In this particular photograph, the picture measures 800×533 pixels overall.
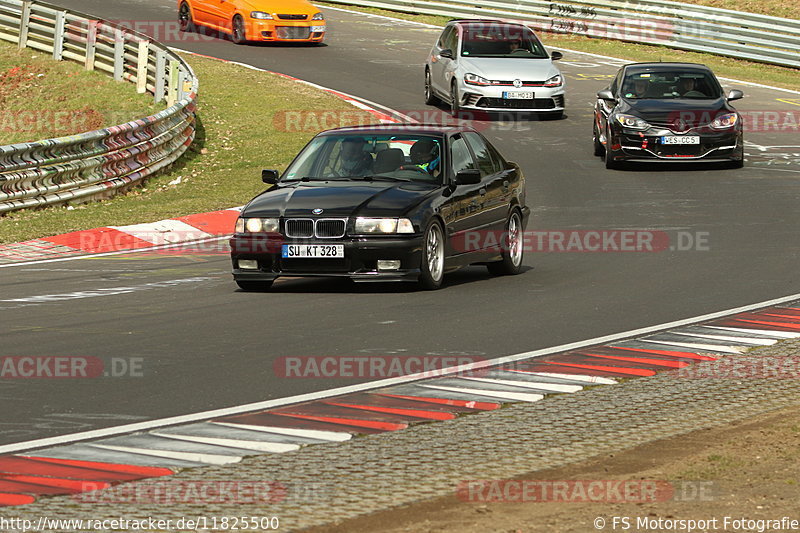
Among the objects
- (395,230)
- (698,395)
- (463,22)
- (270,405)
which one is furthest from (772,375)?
(463,22)

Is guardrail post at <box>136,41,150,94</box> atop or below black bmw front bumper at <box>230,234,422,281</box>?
below

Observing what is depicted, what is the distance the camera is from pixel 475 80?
90.4 feet

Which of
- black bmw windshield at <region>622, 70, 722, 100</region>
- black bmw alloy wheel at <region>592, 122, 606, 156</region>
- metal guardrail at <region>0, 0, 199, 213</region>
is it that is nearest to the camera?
metal guardrail at <region>0, 0, 199, 213</region>

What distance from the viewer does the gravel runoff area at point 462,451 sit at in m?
5.98

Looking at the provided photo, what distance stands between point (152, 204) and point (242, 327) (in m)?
9.62

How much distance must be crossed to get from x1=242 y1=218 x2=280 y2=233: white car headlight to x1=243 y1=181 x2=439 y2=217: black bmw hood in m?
0.05

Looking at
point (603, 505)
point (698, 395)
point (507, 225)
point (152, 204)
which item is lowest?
point (152, 204)

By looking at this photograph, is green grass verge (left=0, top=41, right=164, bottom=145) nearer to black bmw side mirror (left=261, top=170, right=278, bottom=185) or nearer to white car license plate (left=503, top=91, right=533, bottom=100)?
white car license plate (left=503, top=91, right=533, bottom=100)

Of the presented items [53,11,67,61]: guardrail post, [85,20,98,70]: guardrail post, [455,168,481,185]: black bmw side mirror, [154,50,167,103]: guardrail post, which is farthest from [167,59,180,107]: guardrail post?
[455,168,481,185]: black bmw side mirror

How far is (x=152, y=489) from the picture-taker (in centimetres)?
631

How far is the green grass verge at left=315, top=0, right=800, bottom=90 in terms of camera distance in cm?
3688

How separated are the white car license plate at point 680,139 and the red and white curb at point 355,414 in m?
12.5

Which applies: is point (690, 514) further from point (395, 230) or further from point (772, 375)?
point (395, 230)

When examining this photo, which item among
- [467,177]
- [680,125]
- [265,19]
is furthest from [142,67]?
[467,177]
